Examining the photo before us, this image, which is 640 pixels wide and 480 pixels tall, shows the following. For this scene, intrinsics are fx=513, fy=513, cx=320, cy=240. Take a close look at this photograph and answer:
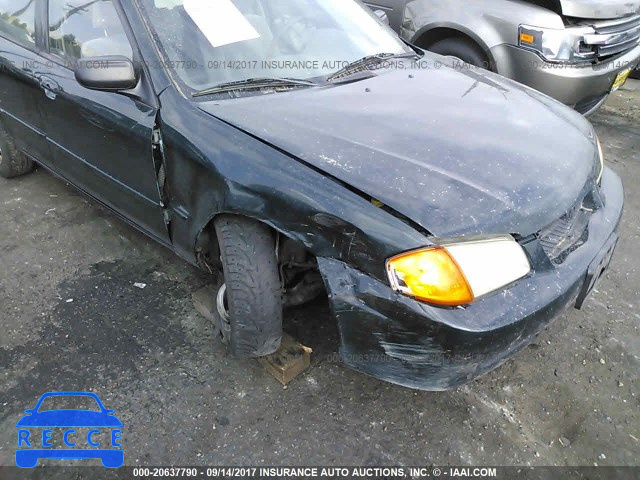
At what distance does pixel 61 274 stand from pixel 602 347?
281 cm

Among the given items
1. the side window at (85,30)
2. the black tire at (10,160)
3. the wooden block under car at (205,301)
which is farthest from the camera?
the black tire at (10,160)

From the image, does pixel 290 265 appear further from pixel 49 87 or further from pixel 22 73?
pixel 22 73

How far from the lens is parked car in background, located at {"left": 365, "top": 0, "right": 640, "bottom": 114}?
388 cm

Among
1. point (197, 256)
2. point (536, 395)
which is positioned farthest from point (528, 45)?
point (197, 256)

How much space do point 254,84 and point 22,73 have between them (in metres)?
1.57

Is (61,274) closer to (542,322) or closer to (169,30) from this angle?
(169,30)

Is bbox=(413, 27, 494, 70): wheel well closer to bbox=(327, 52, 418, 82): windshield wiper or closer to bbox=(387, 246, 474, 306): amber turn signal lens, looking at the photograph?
bbox=(327, 52, 418, 82): windshield wiper

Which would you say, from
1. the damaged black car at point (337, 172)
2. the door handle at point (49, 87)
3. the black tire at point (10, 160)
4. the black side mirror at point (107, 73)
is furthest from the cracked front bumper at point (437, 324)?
the black tire at point (10, 160)

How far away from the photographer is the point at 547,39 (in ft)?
12.6

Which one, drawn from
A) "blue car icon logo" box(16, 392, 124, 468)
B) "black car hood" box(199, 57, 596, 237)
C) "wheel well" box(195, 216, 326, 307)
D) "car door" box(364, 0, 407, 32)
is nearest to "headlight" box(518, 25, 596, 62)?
"car door" box(364, 0, 407, 32)

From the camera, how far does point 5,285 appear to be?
2.73m

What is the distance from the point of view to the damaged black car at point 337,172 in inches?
64.4

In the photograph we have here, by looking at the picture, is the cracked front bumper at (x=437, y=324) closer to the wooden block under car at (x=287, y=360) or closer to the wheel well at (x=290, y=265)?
the wheel well at (x=290, y=265)

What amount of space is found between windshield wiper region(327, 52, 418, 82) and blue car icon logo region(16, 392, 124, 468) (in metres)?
1.71
